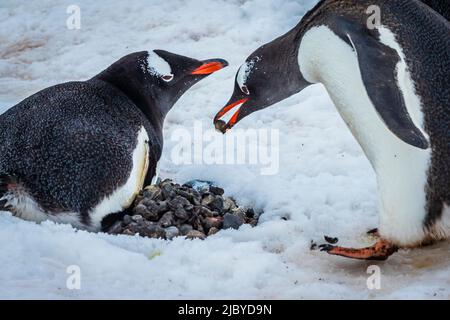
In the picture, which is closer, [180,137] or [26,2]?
[180,137]

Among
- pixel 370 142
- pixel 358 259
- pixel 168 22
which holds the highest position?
pixel 168 22

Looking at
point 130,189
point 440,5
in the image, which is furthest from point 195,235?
point 440,5

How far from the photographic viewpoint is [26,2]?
5.92 meters

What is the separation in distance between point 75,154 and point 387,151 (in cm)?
112

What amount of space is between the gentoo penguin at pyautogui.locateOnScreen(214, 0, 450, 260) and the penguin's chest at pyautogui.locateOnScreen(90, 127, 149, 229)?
83 centimetres

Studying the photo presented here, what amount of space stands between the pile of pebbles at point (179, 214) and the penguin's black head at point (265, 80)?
0.40 m

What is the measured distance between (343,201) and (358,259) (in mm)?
485

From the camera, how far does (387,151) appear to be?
7.94 feet

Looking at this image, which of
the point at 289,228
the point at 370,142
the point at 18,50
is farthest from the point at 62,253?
the point at 18,50

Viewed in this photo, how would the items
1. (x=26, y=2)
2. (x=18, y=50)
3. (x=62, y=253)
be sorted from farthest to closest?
(x=26, y=2) < (x=18, y=50) < (x=62, y=253)

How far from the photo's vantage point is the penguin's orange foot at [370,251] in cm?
244

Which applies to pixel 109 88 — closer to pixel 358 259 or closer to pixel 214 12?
pixel 358 259

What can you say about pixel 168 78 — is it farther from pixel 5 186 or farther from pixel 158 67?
pixel 5 186

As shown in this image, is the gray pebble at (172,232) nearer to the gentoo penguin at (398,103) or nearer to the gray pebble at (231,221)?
the gray pebble at (231,221)
